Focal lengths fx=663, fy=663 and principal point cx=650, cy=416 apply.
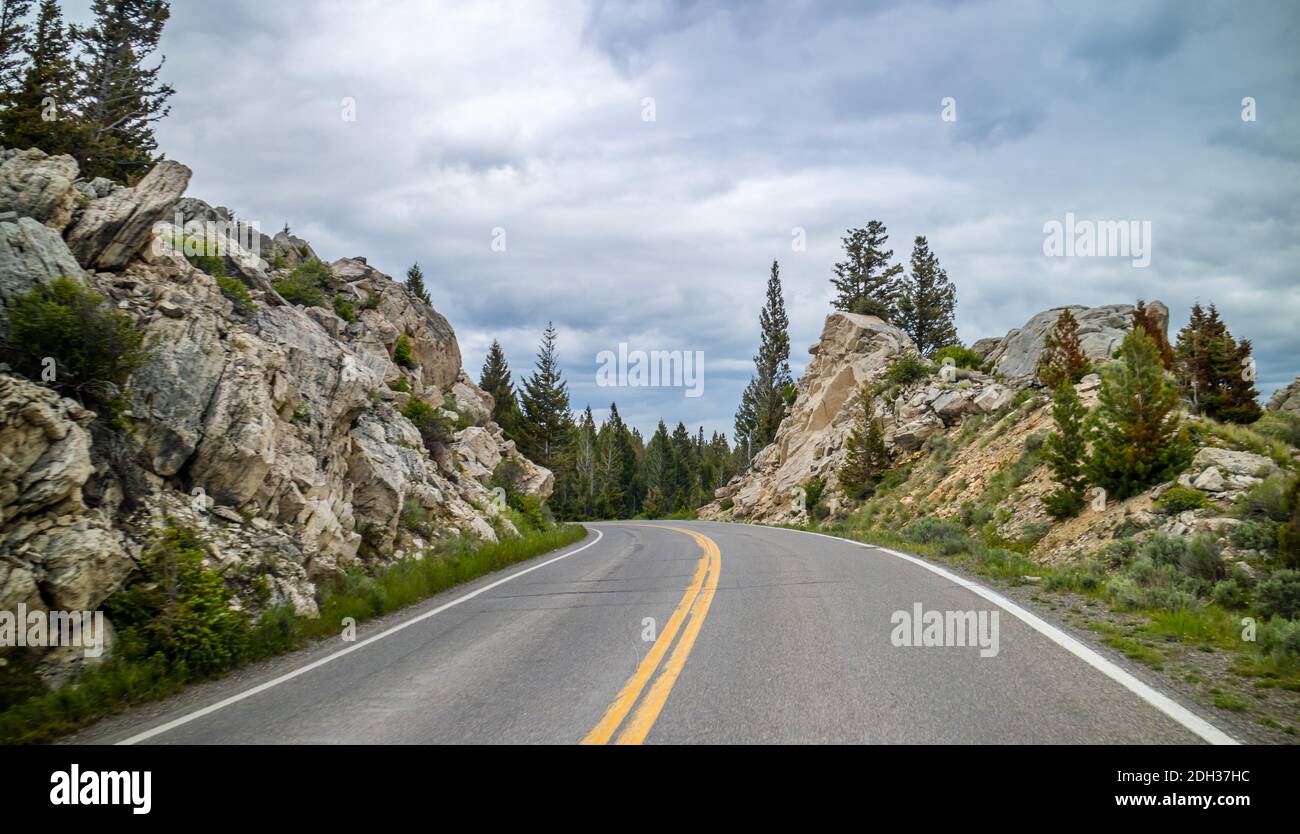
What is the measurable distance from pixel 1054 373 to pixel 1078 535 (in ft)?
40.2

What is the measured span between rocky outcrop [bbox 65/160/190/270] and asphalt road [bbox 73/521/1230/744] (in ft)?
24.4

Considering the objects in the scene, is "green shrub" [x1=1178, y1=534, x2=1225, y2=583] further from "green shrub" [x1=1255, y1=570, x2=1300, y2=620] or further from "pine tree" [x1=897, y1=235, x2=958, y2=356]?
"pine tree" [x1=897, y1=235, x2=958, y2=356]

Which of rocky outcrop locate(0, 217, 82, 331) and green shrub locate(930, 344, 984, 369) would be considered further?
green shrub locate(930, 344, 984, 369)

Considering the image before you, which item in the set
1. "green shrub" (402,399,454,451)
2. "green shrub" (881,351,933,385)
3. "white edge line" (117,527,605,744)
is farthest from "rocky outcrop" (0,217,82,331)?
"green shrub" (881,351,933,385)

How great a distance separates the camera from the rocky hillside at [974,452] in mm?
13922

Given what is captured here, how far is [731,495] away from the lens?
5812 centimetres

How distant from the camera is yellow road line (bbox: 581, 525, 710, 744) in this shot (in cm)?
442

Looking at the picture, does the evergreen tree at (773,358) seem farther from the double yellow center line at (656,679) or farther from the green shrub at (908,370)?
the double yellow center line at (656,679)

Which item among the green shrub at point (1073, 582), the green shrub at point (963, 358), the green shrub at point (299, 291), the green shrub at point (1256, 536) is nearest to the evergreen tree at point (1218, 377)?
the green shrub at point (963, 358)

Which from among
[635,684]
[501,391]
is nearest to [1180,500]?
[635,684]

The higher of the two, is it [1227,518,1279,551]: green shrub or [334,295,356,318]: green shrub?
[334,295,356,318]: green shrub

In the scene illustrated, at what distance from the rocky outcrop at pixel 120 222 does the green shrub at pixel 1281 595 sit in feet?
53.9

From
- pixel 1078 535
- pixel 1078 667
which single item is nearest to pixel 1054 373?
pixel 1078 535
